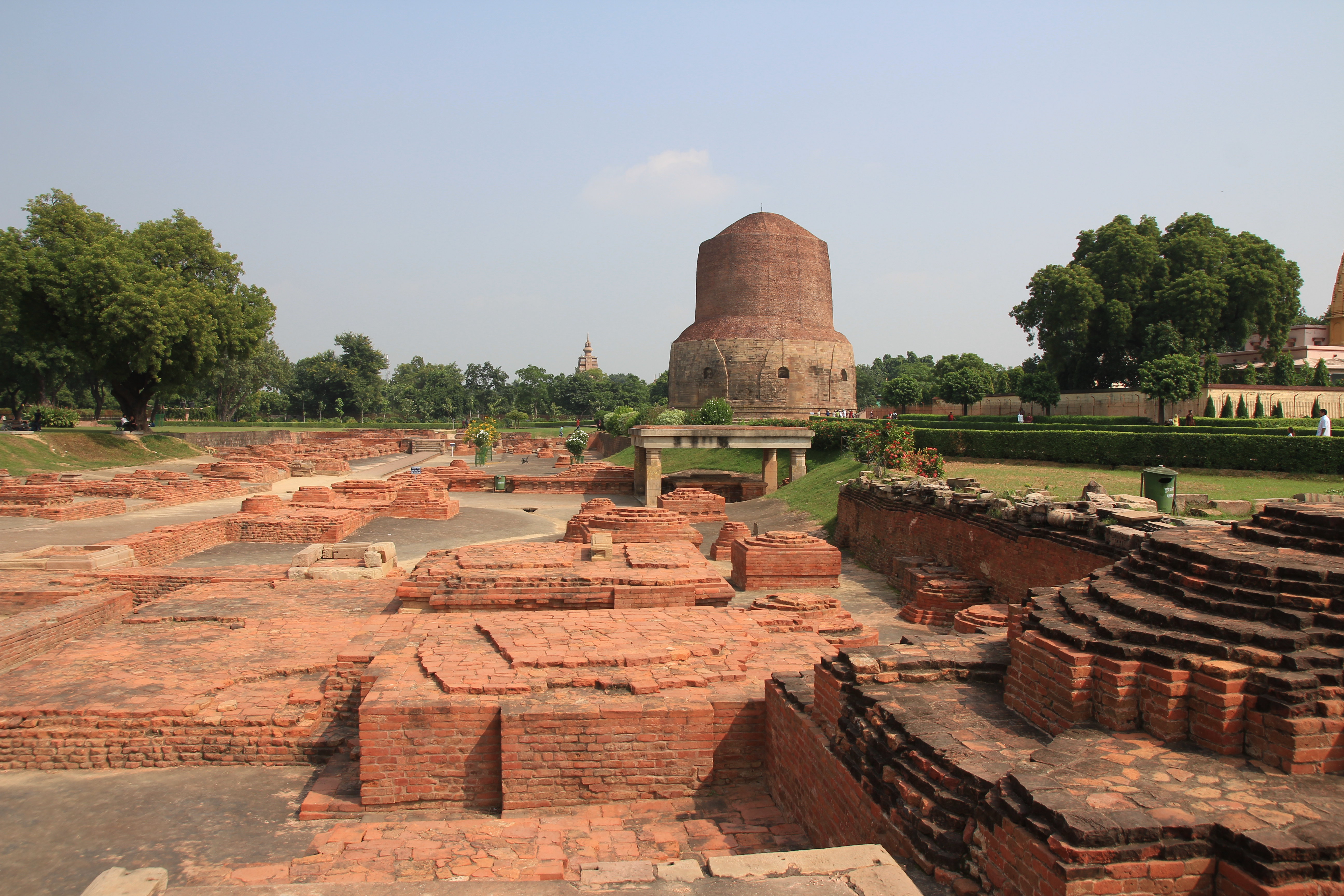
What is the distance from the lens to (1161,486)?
23.2ft

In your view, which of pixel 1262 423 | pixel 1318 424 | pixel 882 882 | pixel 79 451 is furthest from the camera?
pixel 79 451

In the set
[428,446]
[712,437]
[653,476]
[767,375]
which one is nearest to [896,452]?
[712,437]

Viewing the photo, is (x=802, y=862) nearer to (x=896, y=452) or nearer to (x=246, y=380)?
(x=896, y=452)

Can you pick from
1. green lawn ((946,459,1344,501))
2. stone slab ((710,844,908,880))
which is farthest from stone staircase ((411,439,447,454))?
stone slab ((710,844,908,880))

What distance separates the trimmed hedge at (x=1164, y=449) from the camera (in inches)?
399

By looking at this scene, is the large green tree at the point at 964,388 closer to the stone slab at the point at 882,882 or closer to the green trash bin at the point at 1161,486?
the green trash bin at the point at 1161,486

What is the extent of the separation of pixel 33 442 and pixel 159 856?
936 inches

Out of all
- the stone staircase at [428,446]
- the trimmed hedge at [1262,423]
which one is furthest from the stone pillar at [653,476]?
the stone staircase at [428,446]

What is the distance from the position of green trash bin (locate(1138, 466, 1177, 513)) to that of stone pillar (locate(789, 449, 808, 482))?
35.8 feet

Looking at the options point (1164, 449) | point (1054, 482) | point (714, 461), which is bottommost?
point (714, 461)

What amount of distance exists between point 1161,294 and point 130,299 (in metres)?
32.0

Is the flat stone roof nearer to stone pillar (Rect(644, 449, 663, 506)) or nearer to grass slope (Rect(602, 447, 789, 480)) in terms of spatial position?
stone pillar (Rect(644, 449, 663, 506))

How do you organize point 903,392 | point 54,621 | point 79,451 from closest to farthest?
point 54,621 < point 79,451 < point 903,392

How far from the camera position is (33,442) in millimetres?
21719
